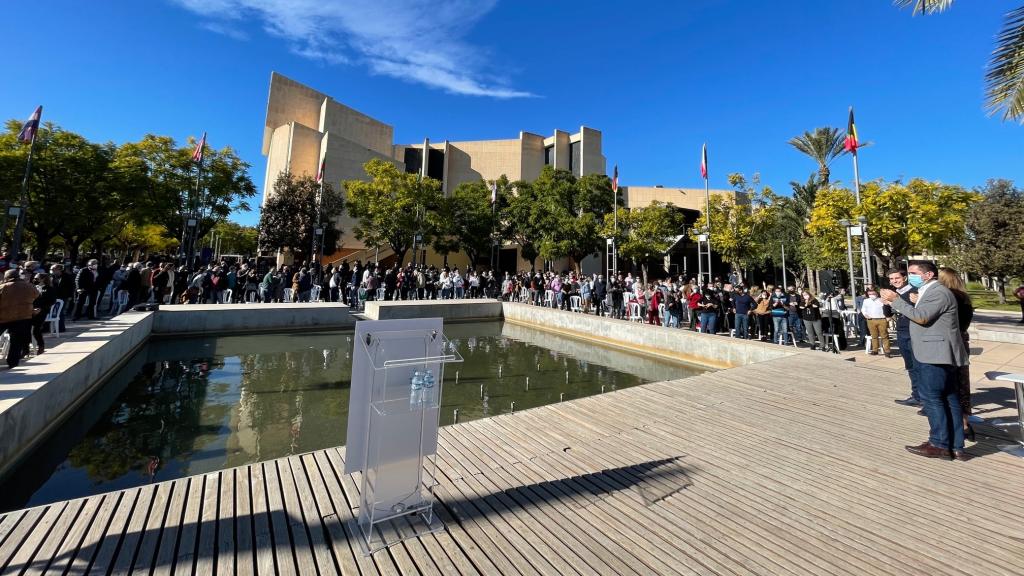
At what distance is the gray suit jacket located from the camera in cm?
374

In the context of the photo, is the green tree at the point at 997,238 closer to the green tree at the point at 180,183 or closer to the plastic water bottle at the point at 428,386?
the plastic water bottle at the point at 428,386

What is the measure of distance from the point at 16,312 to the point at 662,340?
13019 mm

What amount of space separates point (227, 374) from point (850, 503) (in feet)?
34.0

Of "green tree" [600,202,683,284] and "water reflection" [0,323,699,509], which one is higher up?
"green tree" [600,202,683,284]

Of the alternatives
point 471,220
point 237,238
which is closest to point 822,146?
point 471,220

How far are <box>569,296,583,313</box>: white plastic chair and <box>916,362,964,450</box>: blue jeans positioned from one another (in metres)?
15.1

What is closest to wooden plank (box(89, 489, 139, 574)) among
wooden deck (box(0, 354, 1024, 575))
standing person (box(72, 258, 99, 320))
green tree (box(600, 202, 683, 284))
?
wooden deck (box(0, 354, 1024, 575))

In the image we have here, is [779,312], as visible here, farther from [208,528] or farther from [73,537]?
[73,537]

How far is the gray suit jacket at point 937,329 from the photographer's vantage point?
3.74m

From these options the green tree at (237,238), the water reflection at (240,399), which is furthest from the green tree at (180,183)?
the green tree at (237,238)

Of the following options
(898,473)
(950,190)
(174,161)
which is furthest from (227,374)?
(950,190)

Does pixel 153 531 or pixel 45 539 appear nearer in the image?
pixel 45 539

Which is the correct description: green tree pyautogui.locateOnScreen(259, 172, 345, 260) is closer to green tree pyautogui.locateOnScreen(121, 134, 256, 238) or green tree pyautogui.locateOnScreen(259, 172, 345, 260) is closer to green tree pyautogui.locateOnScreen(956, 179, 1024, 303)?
green tree pyautogui.locateOnScreen(121, 134, 256, 238)

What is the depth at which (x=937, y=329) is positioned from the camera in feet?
12.6
